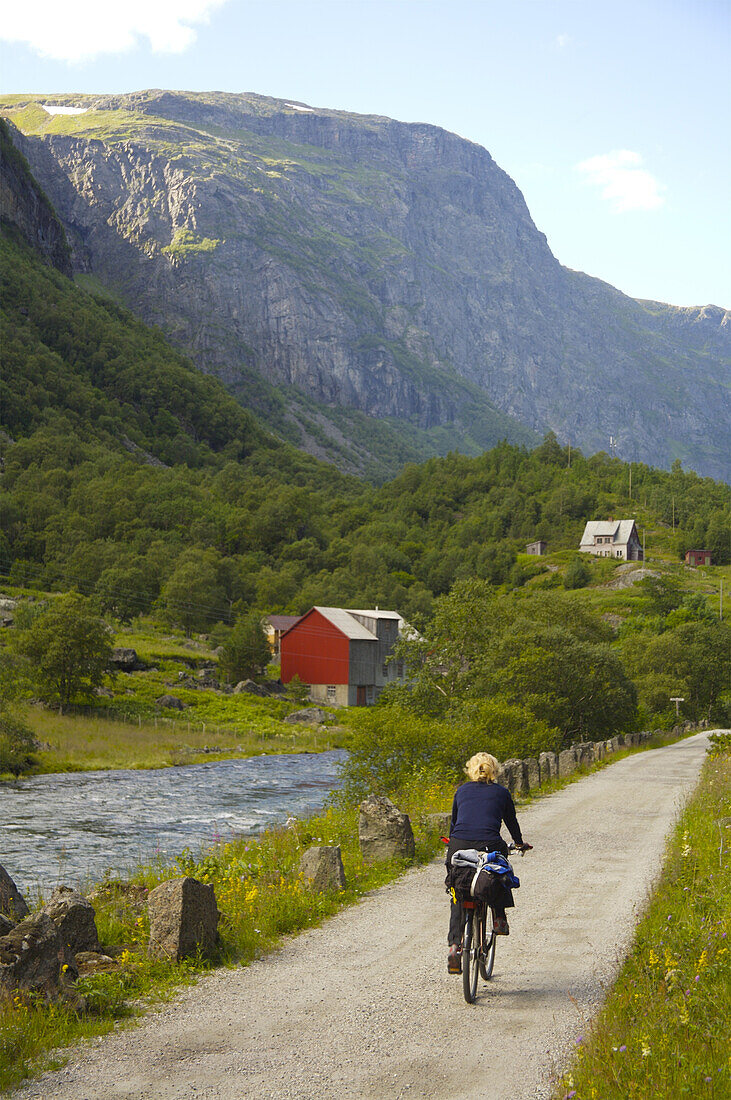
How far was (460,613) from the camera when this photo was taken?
166 feet

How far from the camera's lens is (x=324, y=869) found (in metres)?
14.8

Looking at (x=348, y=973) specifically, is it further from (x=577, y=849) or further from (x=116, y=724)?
(x=116, y=724)

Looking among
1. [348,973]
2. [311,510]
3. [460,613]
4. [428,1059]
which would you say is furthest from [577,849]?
[311,510]

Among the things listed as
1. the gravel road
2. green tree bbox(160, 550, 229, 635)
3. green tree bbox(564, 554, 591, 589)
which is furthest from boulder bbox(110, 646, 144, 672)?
green tree bbox(564, 554, 591, 589)

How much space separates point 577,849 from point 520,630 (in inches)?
1279

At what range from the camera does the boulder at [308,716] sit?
80312 mm

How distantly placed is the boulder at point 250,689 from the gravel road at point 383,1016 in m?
73.2

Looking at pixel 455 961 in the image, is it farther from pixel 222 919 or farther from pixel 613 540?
pixel 613 540

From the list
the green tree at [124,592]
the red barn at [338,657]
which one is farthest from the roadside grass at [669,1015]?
the green tree at [124,592]

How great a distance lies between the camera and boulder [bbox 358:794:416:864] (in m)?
17.4

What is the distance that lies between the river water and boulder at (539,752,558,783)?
340 inches

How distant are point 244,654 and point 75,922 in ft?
267

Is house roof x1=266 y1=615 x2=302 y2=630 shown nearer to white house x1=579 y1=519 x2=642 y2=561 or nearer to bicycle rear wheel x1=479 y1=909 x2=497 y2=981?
white house x1=579 y1=519 x2=642 y2=561

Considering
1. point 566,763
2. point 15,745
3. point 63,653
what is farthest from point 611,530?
point 566,763
